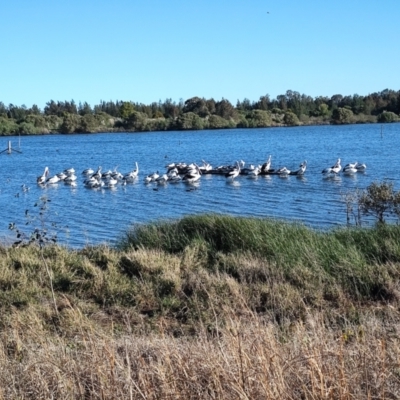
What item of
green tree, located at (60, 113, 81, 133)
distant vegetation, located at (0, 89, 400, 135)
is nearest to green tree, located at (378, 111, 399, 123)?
distant vegetation, located at (0, 89, 400, 135)

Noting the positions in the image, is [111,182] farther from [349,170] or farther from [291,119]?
[291,119]

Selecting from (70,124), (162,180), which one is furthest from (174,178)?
(70,124)

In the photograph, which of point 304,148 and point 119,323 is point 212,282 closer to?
point 119,323

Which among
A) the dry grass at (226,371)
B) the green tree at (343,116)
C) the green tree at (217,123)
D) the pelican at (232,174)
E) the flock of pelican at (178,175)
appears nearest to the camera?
the dry grass at (226,371)

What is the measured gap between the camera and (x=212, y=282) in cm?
877

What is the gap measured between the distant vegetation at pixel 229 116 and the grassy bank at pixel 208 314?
361 ft

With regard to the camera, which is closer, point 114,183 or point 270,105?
point 114,183

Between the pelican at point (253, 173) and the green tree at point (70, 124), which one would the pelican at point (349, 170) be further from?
the green tree at point (70, 124)

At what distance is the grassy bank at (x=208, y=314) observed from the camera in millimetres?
4395

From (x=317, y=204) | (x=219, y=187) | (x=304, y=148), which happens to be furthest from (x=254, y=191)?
(x=304, y=148)

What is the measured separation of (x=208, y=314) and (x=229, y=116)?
12388cm

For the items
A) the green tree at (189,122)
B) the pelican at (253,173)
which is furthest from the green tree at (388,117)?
the pelican at (253,173)

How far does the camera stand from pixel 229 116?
13025 cm

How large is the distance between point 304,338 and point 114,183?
1193 inches
